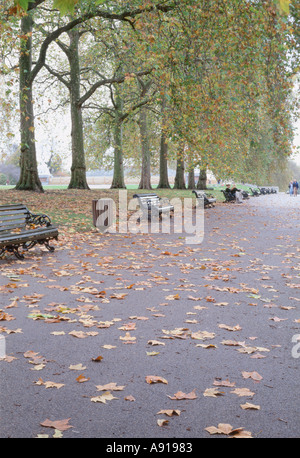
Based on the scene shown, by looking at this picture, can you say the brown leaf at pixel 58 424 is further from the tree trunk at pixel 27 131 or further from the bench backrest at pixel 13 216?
the tree trunk at pixel 27 131

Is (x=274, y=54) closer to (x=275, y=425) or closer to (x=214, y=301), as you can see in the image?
(x=214, y=301)

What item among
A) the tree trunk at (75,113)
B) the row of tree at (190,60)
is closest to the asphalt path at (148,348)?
the row of tree at (190,60)

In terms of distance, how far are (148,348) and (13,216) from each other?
6988mm

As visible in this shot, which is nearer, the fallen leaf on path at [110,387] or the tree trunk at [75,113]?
the fallen leaf on path at [110,387]

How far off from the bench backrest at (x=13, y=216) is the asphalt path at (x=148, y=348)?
991 millimetres

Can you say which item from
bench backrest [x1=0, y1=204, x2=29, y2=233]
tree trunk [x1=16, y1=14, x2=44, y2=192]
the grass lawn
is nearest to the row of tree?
tree trunk [x1=16, y1=14, x2=44, y2=192]

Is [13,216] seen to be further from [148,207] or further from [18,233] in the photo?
[148,207]

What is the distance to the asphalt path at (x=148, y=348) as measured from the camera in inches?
123

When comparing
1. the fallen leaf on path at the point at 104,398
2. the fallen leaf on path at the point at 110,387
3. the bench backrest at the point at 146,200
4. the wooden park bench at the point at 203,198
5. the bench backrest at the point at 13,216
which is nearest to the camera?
the fallen leaf on path at the point at 104,398

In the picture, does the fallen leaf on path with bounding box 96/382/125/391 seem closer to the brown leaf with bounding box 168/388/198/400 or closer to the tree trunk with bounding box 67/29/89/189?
the brown leaf with bounding box 168/388/198/400

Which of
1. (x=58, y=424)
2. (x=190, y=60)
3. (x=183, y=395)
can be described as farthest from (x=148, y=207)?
(x=58, y=424)

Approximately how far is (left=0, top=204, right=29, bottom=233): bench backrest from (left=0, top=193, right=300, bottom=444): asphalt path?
991 mm

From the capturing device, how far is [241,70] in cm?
1292

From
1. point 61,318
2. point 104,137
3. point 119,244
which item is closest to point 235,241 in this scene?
point 119,244
